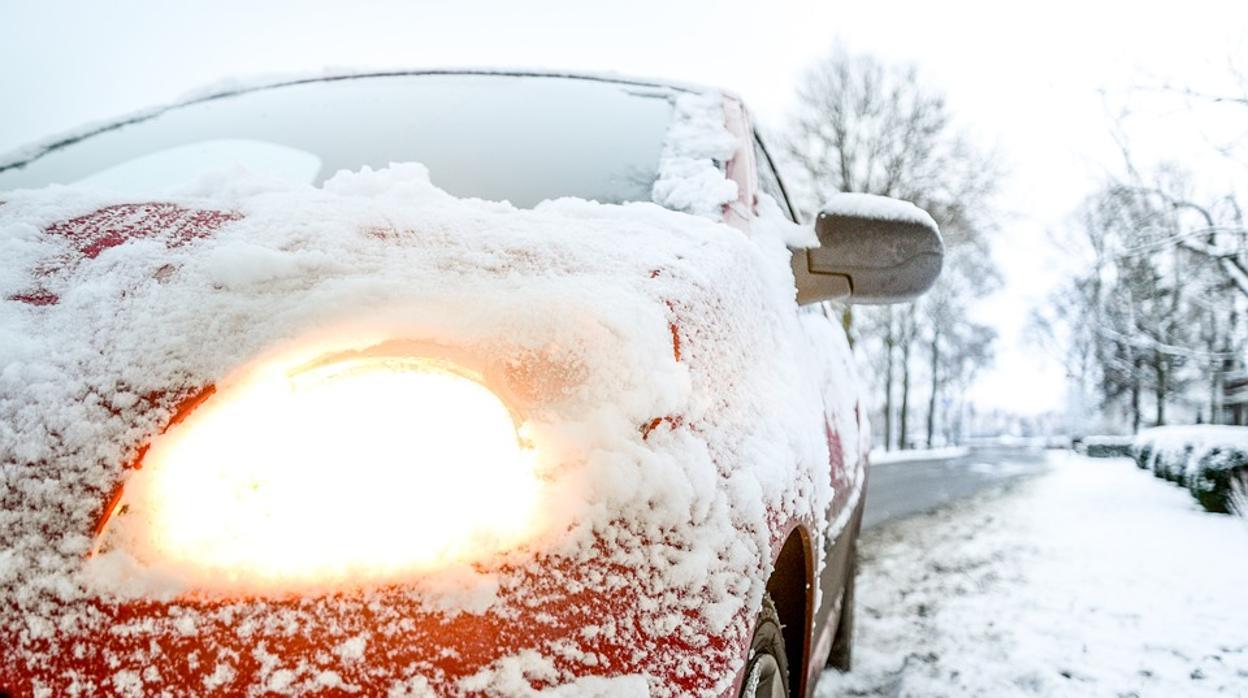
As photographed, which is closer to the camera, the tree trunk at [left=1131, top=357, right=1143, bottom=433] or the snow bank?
the snow bank

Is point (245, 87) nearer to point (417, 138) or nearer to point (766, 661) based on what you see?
point (417, 138)

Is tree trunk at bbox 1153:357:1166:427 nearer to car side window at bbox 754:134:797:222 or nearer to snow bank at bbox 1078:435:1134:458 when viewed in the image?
snow bank at bbox 1078:435:1134:458

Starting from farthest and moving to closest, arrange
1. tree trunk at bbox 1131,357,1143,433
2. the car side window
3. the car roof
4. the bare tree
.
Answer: tree trunk at bbox 1131,357,1143,433
the bare tree
the car roof
the car side window

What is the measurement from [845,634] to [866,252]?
1.89 m

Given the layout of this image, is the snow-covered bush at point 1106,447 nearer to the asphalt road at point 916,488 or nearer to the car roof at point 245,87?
the asphalt road at point 916,488

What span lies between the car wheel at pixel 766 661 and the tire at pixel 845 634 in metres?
1.57

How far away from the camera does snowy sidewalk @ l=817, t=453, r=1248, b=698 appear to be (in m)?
3.07

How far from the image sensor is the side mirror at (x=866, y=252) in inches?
71.9

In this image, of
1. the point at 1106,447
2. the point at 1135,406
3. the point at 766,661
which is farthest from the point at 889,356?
the point at 766,661

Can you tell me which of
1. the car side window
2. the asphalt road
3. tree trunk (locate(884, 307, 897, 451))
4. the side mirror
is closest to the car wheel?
the side mirror

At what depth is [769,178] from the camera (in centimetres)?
263

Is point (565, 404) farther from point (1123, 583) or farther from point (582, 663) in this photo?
point (1123, 583)

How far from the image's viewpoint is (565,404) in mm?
944

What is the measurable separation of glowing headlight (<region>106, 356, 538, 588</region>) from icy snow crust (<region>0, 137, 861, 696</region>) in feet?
0.08
